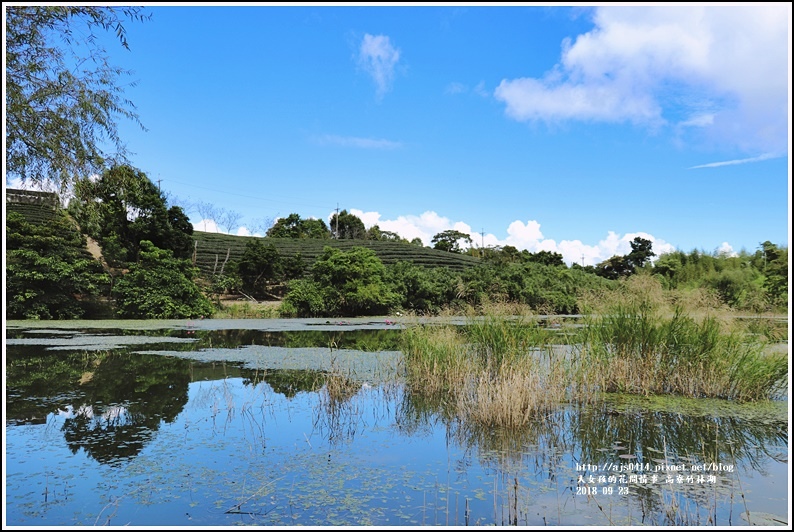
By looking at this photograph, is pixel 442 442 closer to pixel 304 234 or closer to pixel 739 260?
pixel 739 260

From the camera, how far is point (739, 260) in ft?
47.2

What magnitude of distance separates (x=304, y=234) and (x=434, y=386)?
31.5m

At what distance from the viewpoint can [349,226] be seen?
4219cm

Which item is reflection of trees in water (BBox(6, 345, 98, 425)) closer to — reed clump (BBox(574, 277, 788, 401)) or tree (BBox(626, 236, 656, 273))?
reed clump (BBox(574, 277, 788, 401))

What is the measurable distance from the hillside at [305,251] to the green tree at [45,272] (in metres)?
7.53

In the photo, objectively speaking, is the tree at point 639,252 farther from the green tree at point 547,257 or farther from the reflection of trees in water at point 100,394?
the reflection of trees in water at point 100,394

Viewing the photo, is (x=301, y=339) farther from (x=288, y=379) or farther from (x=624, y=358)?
(x=624, y=358)

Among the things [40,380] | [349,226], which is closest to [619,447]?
[40,380]

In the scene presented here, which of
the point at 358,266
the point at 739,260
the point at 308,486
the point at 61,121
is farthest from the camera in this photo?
the point at 358,266

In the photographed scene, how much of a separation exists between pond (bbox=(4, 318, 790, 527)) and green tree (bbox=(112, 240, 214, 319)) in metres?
10.6

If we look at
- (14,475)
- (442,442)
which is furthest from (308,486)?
(14,475)

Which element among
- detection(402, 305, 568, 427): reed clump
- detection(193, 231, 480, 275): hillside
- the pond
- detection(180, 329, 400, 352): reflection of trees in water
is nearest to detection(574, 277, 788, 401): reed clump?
the pond

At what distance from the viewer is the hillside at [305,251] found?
27062 millimetres

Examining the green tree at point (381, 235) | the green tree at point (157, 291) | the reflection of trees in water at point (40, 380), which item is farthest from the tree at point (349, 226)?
the reflection of trees in water at point (40, 380)
